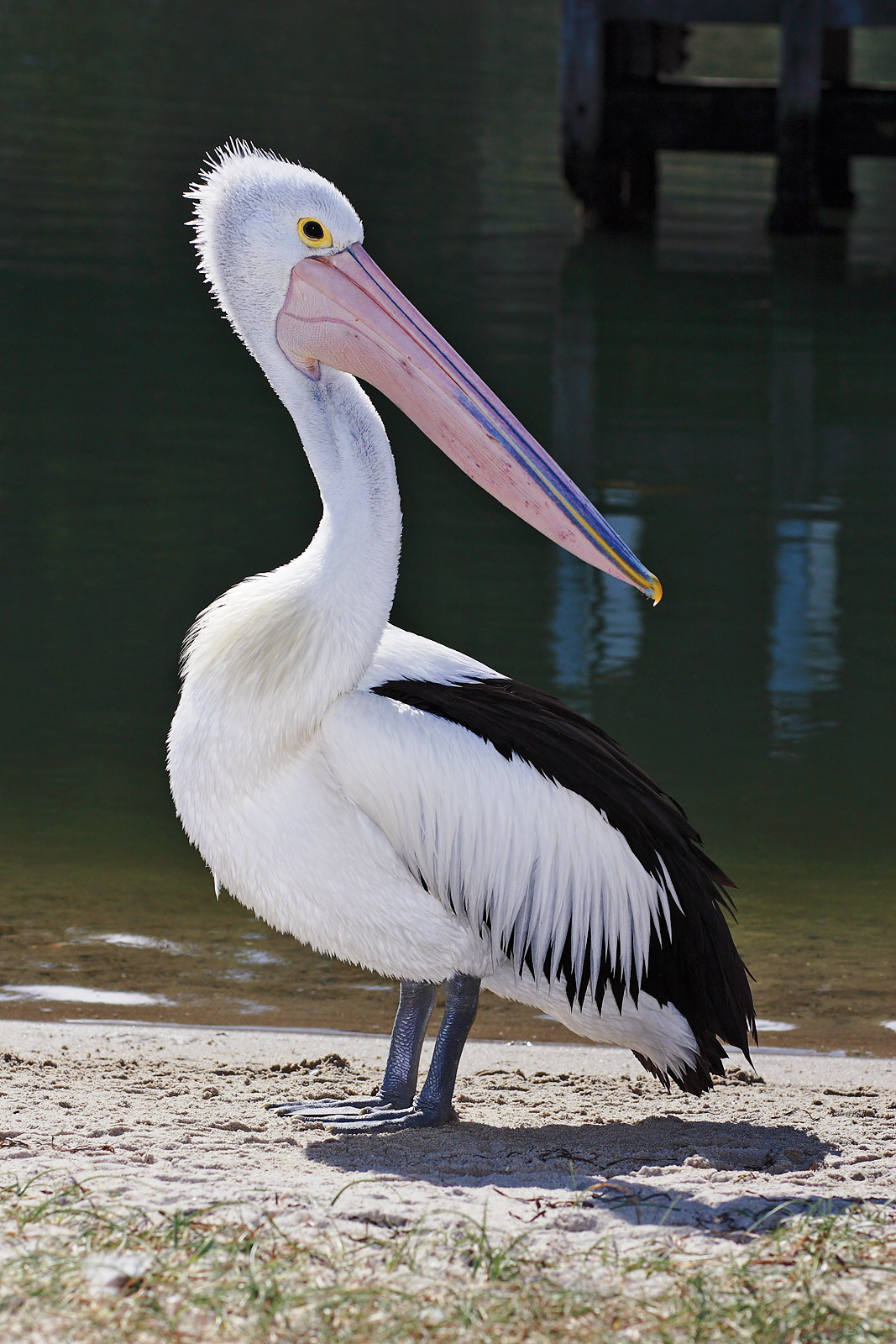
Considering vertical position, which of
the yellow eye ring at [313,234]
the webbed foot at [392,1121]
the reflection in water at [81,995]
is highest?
the yellow eye ring at [313,234]

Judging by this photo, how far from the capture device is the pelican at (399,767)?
3.32 metres

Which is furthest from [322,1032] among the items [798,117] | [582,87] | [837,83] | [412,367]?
[837,83]

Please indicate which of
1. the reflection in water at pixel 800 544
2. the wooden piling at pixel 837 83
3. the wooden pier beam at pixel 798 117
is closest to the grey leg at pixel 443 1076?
the reflection in water at pixel 800 544

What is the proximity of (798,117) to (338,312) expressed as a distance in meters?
11.9

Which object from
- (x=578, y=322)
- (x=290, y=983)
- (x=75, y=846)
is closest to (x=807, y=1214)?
(x=290, y=983)

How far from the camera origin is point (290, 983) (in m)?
4.32

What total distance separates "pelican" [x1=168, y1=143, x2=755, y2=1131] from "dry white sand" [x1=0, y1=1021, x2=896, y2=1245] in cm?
15

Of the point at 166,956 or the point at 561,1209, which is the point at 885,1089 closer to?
the point at 561,1209

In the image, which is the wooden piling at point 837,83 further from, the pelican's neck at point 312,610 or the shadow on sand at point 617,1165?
the shadow on sand at point 617,1165

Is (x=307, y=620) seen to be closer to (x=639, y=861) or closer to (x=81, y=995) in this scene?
(x=639, y=861)

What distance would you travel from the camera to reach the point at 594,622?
6.89m

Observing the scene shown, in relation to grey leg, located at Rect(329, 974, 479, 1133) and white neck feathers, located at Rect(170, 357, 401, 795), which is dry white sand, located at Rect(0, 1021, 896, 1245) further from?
white neck feathers, located at Rect(170, 357, 401, 795)

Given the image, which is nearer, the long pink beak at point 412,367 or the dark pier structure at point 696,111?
the long pink beak at point 412,367

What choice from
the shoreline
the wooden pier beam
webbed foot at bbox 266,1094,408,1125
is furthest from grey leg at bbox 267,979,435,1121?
the wooden pier beam
